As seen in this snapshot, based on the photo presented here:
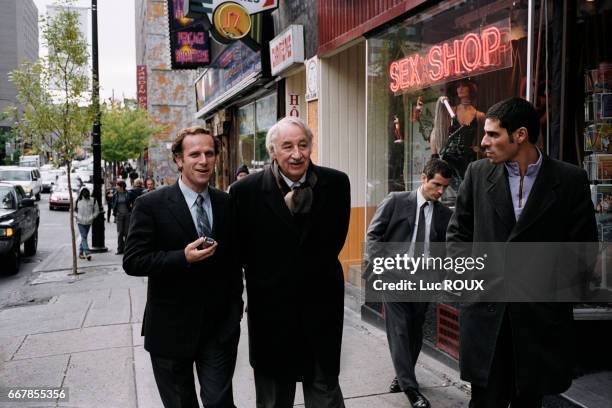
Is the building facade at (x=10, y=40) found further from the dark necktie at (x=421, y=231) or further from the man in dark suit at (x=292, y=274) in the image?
the man in dark suit at (x=292, y=274)

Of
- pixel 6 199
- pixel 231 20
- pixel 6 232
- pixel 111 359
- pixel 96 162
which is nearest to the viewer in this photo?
pixel 111 359

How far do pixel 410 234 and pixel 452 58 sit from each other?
2.37m

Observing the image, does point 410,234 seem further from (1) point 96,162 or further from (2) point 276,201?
(1) point 96,162

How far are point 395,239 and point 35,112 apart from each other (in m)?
9.44

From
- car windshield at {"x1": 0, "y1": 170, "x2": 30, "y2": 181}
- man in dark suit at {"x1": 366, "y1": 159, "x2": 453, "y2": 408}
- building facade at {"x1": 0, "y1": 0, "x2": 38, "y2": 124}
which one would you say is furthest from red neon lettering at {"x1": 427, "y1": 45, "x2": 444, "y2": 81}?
building facade at {"x1": 0, "y1": 0, "x2": 38, "y2": 124}

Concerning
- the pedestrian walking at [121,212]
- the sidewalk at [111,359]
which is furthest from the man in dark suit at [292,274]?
the pedestrian walking at [121,212]

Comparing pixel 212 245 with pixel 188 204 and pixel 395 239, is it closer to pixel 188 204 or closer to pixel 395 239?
pixel 188 204

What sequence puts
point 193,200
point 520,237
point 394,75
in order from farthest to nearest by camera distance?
point 394,75
point 193,200
point 520,237

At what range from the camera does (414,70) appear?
7.03m

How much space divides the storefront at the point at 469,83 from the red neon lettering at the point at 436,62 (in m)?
0.01

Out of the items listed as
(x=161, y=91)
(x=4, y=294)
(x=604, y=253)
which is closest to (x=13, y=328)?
(x=4, y=294)

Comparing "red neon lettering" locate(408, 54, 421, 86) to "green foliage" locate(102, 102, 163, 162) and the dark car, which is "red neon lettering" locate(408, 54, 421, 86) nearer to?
the dark car

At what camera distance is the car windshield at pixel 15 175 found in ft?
117

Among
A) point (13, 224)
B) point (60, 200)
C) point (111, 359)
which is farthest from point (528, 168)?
point (60, 200)
